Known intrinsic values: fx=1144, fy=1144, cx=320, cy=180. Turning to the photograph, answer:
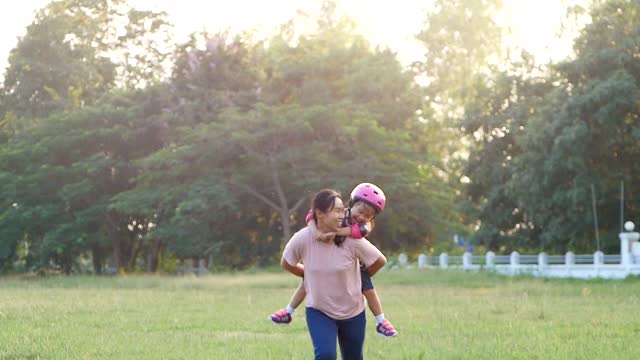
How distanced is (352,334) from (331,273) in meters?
0.50

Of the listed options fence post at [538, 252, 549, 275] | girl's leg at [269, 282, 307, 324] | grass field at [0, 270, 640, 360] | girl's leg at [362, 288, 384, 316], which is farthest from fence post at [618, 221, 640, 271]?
girl's leg at [269, 282, 307, 324]

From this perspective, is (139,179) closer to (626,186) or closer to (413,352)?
(626,186)

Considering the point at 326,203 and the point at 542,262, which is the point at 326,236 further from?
the point at 542,262

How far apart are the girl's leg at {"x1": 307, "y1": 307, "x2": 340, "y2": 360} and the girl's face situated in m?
0.70

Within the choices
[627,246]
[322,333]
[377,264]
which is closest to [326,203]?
[377,264]

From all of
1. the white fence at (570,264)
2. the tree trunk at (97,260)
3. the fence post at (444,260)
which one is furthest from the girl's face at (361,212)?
the tree trunk at (97,260)

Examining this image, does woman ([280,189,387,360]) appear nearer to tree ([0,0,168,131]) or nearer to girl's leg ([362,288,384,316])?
girl's leg ([362,288,384,316])

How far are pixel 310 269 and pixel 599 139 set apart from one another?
30.2 m

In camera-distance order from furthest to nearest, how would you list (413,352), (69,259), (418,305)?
(69,259)
(418,305)
(413,352)

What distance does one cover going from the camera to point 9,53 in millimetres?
51469

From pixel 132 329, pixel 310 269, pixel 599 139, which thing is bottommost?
pixel 132 329

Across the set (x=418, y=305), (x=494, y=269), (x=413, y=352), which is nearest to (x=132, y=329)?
(x=413, y=352)

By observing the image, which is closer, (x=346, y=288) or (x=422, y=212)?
(x=346, y=288)

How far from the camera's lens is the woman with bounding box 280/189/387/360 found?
26.2 ft
